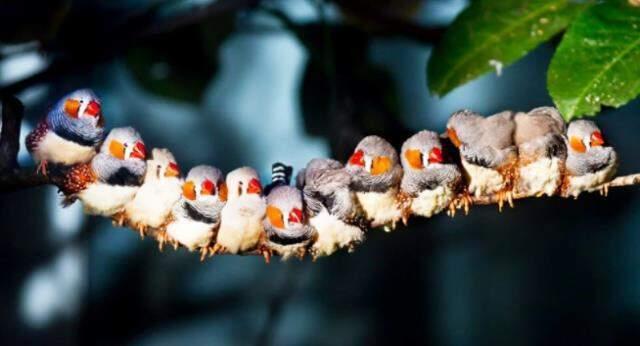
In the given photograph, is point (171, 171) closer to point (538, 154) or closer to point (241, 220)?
point (241, 220)

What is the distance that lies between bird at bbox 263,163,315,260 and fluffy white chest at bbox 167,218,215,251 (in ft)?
0.11

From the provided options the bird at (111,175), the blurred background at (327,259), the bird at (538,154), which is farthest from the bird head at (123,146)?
the blurred background at (327,259)

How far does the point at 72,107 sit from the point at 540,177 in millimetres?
268

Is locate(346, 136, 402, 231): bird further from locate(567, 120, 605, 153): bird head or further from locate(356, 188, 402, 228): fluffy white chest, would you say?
locate(567, 120, 605, 153): bird head

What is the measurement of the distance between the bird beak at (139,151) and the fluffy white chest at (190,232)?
0.04 meters

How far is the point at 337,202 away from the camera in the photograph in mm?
414

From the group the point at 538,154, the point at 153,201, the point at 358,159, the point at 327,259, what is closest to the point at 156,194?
the point at 153,201

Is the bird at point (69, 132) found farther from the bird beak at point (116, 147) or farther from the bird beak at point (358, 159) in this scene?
the bird beak at point (358, 159)

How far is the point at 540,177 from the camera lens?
0.43m

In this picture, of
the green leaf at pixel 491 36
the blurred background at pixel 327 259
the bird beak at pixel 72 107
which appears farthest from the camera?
the blurred background at pixel 327 259

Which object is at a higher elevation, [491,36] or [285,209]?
[491,36]

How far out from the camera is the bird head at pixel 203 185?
40 cm

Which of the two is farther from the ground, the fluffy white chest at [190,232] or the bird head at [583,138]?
the bird head at [583,138]

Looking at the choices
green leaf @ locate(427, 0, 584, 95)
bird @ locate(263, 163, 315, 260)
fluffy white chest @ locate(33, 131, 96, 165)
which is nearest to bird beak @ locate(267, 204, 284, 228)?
bird @ locate(263, 163, 315, 260)
